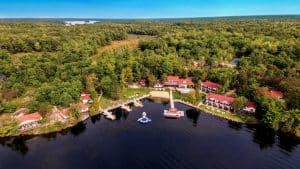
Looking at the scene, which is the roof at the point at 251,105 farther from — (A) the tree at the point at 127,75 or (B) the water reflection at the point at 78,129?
(B) the water reflection at the point at 78,129

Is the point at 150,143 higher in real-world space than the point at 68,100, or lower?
lower

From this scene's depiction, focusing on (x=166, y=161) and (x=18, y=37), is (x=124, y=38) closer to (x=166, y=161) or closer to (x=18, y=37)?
(x=18, y=37)

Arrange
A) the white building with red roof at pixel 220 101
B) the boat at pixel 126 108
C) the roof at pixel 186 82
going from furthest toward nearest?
1. the roof at pixel 186 82
2. the boat at pixel 126 108
3. the white building with red roof at pixel 220 101

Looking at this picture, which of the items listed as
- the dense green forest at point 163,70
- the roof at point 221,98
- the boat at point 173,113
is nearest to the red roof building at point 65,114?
the dense green forest at point 163,70

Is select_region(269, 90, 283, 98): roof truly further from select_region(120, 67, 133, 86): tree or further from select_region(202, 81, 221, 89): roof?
select_region(120, 67, 133, 86): tree

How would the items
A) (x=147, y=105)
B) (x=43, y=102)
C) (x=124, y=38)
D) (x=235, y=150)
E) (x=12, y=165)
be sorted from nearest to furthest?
(x=12, y=165) → (x=235, y=150) → (x=43, y=102) → (x=147, y=105) → (x=124, y=38)

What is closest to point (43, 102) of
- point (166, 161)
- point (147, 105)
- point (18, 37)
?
point (147, 105)
